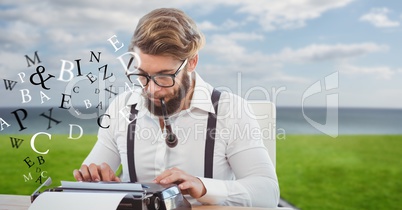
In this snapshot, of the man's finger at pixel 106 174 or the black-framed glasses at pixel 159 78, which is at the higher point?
the black-framed glasses at pixel 159 78

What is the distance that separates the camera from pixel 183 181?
5.71 ft

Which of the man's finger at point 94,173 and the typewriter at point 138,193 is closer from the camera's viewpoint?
the typewriter at point 138,193

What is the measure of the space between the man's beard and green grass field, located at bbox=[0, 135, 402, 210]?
5.66m

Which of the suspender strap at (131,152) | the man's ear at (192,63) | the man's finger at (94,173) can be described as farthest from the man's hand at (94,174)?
the man's ear at (192,63)

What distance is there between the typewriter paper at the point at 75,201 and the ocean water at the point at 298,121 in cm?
240

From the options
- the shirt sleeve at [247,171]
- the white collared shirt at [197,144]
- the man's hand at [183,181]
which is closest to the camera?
the man's hand at [183,181]

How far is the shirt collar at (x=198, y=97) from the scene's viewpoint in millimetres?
2307

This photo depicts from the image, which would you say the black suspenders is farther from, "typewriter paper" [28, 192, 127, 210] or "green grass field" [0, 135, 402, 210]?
"green grass field" [0, 135, 402, 210]

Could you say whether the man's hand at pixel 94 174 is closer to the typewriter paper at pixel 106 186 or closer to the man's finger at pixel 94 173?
the man's finger at pixel 94 173

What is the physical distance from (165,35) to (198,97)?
301mm

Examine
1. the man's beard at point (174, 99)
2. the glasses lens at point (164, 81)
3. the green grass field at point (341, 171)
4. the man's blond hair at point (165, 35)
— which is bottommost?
the green grass field at point (341, 171)

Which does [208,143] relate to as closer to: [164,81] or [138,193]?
[164,81]

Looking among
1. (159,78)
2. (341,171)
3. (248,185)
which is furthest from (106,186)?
(341,171)

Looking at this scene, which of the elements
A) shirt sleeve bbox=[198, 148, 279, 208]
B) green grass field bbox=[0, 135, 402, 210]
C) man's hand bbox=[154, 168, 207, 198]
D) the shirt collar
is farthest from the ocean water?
man's hand bbox=[154, 168, 207, 198]
